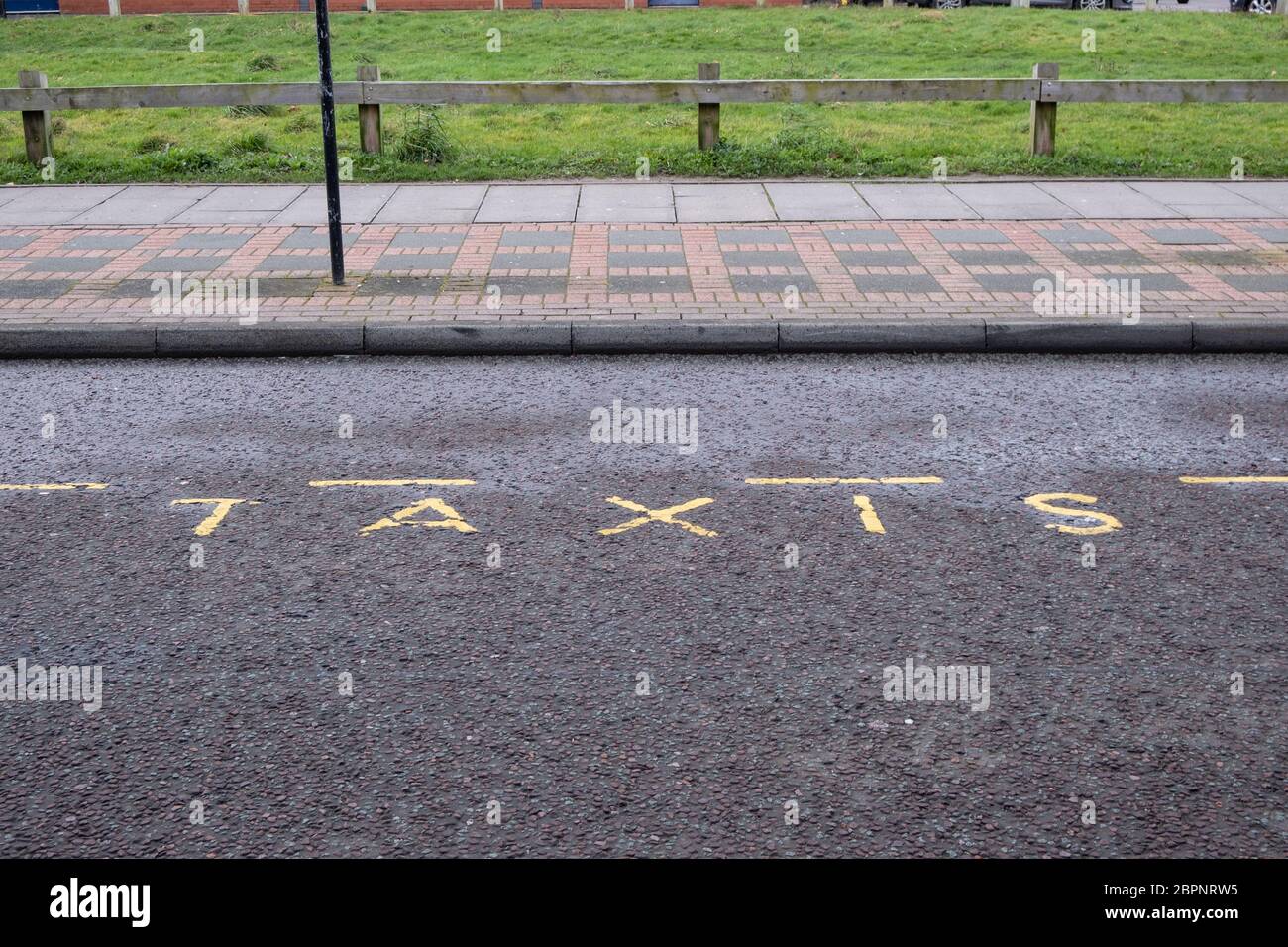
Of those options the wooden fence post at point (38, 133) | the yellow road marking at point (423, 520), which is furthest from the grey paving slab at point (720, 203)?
the wooden fence post at point (38, 133)

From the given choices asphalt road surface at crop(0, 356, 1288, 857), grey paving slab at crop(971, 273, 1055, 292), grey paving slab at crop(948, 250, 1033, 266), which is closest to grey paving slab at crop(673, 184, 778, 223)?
grey paving slab at crop(948, 250, 1033, 266)

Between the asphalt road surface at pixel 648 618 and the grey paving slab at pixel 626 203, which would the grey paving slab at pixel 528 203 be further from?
the asphalt road surface at pixel 648 618

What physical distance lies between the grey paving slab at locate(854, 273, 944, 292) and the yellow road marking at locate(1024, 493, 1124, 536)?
3.56 meters

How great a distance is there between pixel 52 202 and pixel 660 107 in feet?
26.5

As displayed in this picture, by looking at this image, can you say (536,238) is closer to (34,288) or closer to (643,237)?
(643,237)

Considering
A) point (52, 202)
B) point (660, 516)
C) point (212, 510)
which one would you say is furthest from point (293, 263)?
point (660, 516)

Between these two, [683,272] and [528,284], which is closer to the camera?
[528,284]

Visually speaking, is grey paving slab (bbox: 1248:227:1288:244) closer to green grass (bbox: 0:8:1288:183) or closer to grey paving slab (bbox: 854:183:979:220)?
grey paving slab (bbox: 854:183:979:220)

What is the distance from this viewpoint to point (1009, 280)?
1010 cm

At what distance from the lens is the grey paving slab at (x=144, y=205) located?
40.9 feet

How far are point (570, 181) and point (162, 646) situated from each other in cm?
967

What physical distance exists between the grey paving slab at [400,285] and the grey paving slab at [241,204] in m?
2.64

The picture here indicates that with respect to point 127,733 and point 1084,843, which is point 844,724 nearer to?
point 1084,843

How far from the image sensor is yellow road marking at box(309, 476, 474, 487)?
6.79 m
